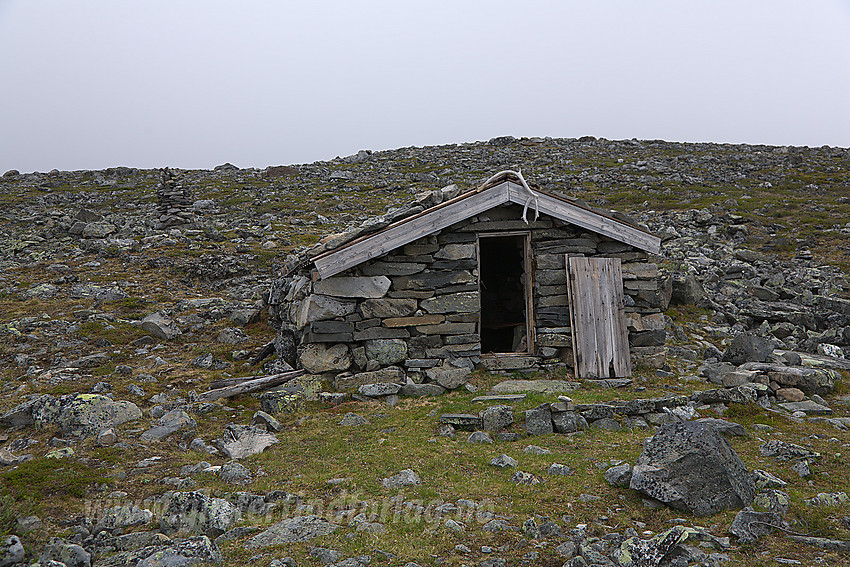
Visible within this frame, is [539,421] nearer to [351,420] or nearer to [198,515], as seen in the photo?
[351,420]

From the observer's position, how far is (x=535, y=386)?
9547mm

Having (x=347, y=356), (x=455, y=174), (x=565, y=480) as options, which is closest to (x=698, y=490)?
(x=565, y=480)

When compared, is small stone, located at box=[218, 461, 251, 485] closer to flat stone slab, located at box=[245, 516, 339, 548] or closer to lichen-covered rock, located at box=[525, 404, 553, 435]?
flat stone slab, located at box=[245, 516, 339, 548]

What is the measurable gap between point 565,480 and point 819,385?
5.56m

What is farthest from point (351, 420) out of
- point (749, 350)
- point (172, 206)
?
point (172, 206)

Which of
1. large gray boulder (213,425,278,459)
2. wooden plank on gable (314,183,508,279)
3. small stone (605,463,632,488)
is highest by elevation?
wooden plank on gable (314,183,508,279)

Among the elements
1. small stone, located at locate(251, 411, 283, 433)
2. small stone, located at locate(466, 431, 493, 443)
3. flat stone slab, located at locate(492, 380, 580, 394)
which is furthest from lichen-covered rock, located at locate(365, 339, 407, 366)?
small stone, located at locate(466, 431, 493, 443)

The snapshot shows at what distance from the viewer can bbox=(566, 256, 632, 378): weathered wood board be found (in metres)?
10.0

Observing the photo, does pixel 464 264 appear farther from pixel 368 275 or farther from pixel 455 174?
pixel 455 174

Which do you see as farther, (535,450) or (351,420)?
(351,420)

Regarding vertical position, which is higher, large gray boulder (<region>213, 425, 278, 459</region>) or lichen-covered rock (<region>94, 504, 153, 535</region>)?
lichen-covered rock (<region>94, 504, 153, 535</region>)

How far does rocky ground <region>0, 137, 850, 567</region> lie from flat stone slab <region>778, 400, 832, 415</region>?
0.13 ft

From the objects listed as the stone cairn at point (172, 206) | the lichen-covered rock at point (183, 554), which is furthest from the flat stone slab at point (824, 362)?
the stone cairn at point (172, 206)

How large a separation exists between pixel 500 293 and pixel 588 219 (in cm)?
559
